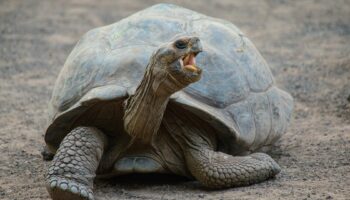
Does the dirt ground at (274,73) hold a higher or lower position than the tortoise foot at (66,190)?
lower

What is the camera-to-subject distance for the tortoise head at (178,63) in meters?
3.91

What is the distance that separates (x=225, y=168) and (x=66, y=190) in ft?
3.04

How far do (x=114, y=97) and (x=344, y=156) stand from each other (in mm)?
1688

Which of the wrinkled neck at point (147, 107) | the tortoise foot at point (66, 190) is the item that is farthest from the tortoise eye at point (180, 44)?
the tortoise foot at point (66, 190)

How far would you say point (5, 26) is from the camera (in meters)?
10.6

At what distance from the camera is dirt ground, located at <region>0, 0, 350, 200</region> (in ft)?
14.8

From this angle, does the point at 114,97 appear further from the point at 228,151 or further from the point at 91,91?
the point at 228,151

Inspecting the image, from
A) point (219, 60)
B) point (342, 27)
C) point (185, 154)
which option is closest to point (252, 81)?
point (219, 60)

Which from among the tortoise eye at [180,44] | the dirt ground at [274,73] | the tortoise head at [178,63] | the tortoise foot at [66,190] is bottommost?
the dirt ground at [274,73]

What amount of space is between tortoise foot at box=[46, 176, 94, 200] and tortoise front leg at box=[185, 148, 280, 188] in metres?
0.67

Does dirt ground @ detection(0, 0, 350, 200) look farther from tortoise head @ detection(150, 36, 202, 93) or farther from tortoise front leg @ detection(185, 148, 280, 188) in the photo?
tortoise head @ detection(150, 36, 202, 93)

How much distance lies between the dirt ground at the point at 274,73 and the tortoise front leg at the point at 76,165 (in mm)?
214

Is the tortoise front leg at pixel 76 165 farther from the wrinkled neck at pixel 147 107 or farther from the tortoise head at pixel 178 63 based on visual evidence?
the tortoise head at pixel 178 63

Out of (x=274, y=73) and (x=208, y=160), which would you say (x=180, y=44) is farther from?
(x=274, y=73)
